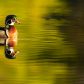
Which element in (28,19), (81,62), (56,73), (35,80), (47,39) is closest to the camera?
(35,80)

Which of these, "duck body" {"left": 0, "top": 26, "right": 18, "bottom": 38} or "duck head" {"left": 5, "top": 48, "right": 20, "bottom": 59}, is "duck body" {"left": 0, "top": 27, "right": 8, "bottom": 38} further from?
"duck head" {"left": 5, "top": 48, "right": 20, "bottom": 59}

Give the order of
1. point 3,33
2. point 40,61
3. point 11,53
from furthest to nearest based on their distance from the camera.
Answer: point 3,33 < point 11,53 < point 40,61

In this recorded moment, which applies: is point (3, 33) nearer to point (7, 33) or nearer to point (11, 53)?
point (7, 33)

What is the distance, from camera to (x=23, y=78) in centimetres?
554

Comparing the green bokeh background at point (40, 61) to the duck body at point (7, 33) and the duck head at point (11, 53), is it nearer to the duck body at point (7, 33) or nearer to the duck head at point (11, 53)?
the duck head at point (11, 53)

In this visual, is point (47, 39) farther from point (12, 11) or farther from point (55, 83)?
point (12, 11)

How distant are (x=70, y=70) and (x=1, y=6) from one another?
31.7ft

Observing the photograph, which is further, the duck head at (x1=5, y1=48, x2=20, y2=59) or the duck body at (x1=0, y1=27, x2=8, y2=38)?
the duck body at (x1=0, y1=27, x2=8, y2=38)

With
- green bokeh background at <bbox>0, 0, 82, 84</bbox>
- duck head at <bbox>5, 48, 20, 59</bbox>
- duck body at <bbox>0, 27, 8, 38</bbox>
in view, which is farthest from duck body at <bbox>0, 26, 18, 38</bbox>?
duck head at <bbox>5, 48, 20, 59</bbox>

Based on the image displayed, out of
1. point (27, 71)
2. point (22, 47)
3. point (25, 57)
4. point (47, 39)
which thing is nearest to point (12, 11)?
point (47, 39)

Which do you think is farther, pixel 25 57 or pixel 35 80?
pixel 25 57

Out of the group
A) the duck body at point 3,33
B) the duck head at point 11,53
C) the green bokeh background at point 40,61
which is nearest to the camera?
the green bokeh background at point 40,61

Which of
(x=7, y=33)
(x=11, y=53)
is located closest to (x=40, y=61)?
(x=11, y=53)

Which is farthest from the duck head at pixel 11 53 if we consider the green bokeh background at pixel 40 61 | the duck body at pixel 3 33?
the duck body at pixel 3 33
